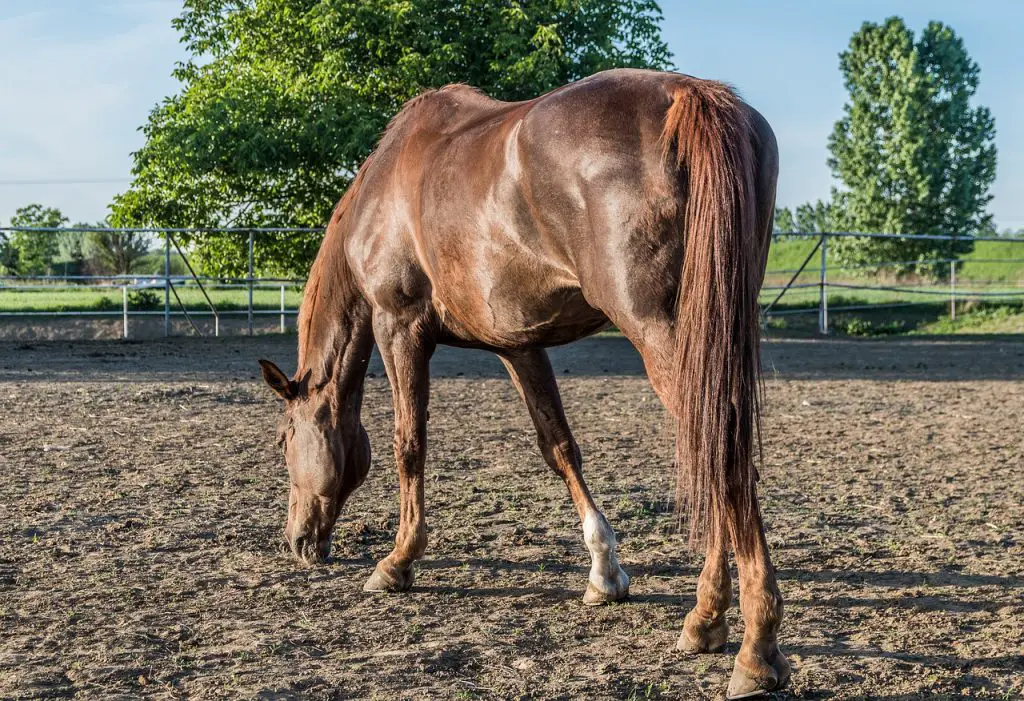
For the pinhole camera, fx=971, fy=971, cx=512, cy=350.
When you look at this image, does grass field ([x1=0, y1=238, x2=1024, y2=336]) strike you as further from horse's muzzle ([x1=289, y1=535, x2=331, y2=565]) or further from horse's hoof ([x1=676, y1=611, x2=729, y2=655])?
horse's hoof ([x1=676, y1=611, x2=729, y2=655])

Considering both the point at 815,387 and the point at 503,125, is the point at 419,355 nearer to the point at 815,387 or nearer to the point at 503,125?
the point at 503,125

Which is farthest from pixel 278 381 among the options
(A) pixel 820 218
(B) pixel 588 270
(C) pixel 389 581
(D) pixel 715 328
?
(A) pixel 820 218

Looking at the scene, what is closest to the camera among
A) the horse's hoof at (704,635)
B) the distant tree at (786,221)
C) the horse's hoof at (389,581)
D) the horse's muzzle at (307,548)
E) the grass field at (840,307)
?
the horse's hoof at (704,635)

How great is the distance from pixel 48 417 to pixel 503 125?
603cm

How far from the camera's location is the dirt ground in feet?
9.44

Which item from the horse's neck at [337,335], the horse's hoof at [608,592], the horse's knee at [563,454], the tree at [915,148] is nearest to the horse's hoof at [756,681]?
the horse's hoof at [608,592]

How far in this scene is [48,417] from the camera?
782cm

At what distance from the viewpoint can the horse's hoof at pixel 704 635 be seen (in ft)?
9.86

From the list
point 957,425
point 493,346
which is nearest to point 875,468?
point 957,425

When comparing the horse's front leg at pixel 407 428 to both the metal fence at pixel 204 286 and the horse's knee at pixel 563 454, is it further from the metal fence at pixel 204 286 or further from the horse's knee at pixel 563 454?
the metal fence at pixel 204 286

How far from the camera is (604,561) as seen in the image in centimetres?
362

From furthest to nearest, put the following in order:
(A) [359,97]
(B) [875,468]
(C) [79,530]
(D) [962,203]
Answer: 1. (D) [962,203]
2. (A) [359,97]
3. (B) [875,468]
4. (C) [79,530]

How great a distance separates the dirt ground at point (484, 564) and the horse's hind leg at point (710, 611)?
73 mm

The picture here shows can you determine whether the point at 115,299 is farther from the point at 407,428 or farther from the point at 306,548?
the point at 407,428
